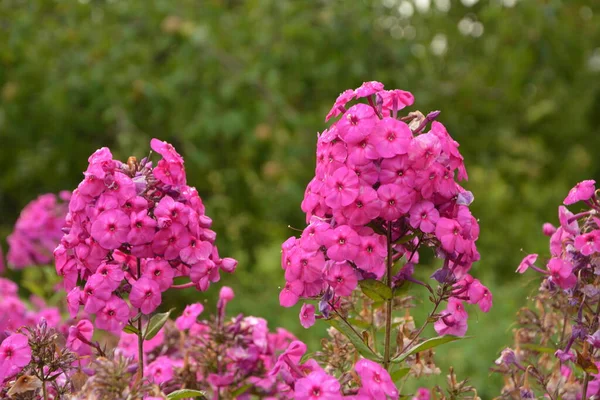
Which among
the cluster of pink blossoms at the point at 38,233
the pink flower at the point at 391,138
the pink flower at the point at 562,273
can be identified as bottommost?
the pink flower at the point at 562,273

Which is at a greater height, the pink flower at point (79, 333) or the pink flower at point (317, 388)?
the pink flower at point (79, 333)

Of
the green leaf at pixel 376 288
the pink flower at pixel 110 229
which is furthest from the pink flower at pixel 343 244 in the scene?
the pink flower at pixel 110 229

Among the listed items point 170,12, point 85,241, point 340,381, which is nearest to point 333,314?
point 340,381

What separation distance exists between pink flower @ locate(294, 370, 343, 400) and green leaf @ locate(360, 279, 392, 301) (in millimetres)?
212

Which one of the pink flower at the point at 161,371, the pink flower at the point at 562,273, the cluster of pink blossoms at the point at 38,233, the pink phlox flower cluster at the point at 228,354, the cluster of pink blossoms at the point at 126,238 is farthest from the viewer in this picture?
the cluster of pink blossoms at the point at 38,233

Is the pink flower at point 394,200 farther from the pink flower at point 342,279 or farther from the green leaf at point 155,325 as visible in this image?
the green leaf at point 155,325

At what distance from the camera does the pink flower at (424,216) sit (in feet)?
5.68

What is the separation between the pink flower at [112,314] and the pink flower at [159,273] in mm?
84

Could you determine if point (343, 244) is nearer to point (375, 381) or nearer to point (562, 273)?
point (375, 381)

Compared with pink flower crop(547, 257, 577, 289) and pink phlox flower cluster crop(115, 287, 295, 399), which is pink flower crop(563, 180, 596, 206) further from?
pink phlox flower cluster crop(115, 287, 295, 399)

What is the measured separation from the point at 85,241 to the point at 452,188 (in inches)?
31.8

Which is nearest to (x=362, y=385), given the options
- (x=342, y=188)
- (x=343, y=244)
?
(x=343, y=244)

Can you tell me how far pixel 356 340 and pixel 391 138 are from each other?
471 millimetres

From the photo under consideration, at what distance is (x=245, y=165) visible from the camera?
6047 mm
